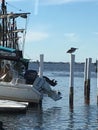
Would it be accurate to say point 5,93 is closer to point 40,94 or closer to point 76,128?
point 40,94

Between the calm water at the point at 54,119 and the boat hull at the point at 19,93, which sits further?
the boat hull at the point at 19,93

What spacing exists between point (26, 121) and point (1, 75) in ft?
34.7

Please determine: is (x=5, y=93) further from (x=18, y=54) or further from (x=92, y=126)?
(x=92, y=126)

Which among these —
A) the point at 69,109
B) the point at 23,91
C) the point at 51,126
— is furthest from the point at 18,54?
the point at 51,126

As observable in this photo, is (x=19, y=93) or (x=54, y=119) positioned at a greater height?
(x=19, y=93)

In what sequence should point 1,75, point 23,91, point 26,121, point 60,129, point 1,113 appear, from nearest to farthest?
point 60,129 < point 26,121 < point 1,113 < point 23,91 < point 1,75

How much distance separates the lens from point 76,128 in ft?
103

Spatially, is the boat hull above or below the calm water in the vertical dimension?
above

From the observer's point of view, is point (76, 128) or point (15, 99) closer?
point (76, 128)

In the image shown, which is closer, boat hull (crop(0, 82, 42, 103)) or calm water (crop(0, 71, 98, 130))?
calm water (crop(0, 71, 98, 130))

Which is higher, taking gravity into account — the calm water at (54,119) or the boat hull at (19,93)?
the boat hull at (19,93)

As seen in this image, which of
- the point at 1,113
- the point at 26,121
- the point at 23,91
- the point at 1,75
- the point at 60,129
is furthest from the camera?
the point at 1,75

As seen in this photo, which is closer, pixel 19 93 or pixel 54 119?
pixel 54 119

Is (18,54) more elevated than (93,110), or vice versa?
(18,54)
